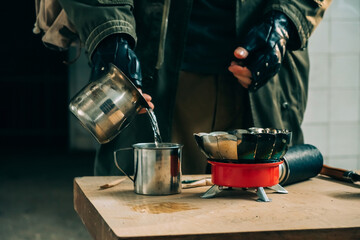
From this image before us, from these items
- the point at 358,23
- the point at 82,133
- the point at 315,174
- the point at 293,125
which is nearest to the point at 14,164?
the point at 82,133

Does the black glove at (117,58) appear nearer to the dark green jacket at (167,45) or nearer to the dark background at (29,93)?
the dark green jacket at (167,45)

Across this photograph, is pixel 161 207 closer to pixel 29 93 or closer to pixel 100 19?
pixel 100 19

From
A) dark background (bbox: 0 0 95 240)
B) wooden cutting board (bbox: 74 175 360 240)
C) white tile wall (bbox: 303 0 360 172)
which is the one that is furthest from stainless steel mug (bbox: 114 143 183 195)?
dark background (bbox: 0 0 95 240)

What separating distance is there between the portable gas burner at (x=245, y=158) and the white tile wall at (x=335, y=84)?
2105 millimetres

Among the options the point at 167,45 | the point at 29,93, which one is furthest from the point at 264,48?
the point at 29,93

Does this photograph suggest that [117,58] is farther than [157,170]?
Yes

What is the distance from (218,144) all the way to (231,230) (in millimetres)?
305

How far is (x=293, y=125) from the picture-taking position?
5.92ft

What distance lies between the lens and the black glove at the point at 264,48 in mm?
1449

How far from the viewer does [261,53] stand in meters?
1.46

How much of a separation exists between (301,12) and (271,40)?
0.63 feet

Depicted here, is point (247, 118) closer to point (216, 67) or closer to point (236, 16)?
Answer: point (216, 67)

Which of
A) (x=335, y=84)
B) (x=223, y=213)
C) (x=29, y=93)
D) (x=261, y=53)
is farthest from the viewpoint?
(x=29, y=93)

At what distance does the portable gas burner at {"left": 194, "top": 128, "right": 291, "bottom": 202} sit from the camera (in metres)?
1.10
